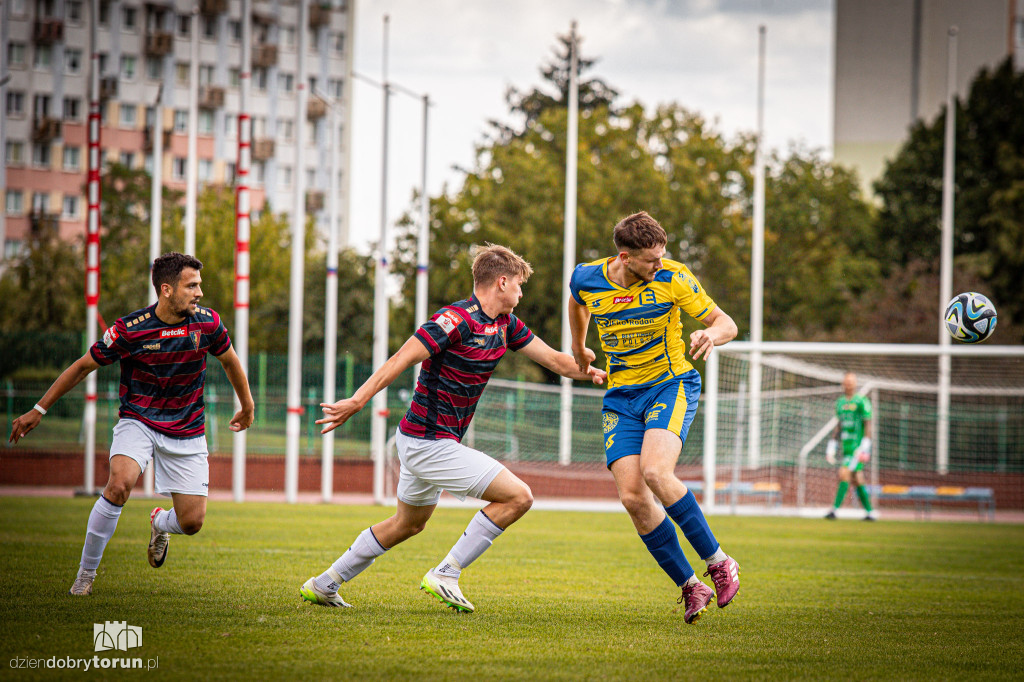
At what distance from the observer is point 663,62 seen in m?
40.1

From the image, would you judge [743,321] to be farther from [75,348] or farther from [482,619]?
[482,619]

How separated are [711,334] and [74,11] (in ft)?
214

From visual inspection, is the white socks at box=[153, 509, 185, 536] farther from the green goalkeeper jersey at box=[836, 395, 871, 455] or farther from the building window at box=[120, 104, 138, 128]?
the building window at box=[120, 104, 138, 128]

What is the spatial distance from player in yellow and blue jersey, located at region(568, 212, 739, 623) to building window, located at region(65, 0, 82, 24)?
63.9 meters

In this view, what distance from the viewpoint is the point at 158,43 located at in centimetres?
6350

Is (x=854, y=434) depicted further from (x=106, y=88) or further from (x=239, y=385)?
(x=106, y=88)

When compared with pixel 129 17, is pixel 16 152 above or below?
below

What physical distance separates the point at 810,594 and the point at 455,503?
1389 cm

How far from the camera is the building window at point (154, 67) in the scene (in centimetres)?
6525

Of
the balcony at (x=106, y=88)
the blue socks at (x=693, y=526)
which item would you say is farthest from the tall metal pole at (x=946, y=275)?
the balcony at (x=106, y=88)

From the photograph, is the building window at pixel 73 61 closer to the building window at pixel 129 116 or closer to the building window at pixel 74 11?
the building window at pixel 74 11

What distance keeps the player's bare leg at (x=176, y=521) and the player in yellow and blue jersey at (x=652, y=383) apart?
9.21 ft

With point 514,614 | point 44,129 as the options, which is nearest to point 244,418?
point 514,614

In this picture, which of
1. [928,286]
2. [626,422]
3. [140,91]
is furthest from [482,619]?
[140,91]
